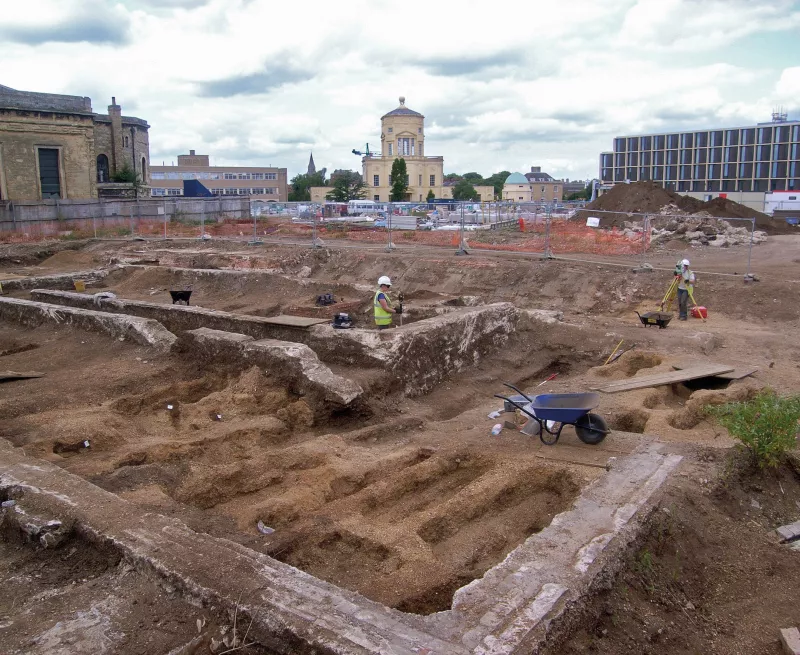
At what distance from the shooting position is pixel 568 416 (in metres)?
6.52

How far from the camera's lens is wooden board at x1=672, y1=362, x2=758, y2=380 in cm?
940

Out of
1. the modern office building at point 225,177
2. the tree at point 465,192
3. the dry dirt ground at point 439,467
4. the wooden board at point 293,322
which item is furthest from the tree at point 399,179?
the wooden board at point 293,322

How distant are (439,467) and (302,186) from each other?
90.3 m

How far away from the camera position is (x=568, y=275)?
19.3 meters

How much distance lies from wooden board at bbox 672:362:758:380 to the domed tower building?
7123cm

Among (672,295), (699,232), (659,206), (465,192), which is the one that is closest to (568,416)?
(672,295)

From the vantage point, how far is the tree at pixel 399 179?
238 ft

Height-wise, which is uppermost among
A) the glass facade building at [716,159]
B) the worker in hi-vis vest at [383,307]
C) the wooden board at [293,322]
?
the glass facade building at [716,159]

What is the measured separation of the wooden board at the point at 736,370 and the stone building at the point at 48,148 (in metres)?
38.6

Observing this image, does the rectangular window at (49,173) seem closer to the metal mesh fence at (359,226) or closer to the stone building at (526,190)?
the metal mesh fence at (359,226)

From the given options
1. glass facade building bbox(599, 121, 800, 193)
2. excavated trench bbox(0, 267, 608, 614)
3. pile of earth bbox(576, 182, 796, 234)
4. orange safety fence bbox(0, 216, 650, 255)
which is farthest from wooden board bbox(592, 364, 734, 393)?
glass facade building bbox(599, 121, 800, 193)

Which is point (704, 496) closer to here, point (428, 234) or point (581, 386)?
point (581, 386)

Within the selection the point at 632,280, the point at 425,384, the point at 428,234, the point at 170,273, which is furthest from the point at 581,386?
the point at 428,234

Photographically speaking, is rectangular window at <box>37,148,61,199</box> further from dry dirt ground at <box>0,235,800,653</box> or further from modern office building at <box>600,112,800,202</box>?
modern office building at <box>600,112,800,202</box>
